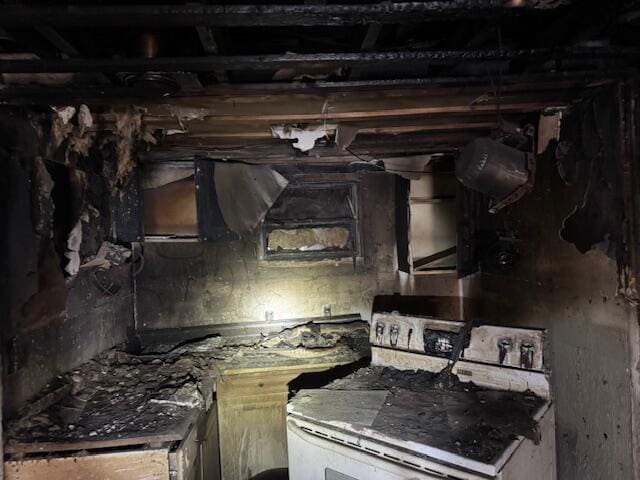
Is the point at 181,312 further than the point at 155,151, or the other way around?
the point at 181,312

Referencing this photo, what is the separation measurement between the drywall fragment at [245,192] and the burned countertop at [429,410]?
5.42 ft

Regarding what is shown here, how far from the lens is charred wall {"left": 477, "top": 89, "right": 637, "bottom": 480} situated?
6.18 ft

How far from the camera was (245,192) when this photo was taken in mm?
3178

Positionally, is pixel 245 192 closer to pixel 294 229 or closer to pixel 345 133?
pixel 294 229

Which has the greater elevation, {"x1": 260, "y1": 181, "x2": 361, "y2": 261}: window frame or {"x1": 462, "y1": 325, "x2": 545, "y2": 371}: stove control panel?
{"x1": 260, "y1": 181, "x2": 361, "y2": 261}: window frame

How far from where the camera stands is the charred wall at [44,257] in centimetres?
177

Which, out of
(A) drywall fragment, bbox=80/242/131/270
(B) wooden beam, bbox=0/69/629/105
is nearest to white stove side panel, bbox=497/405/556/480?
(B) wooden beam, bbox=0/69/629/105

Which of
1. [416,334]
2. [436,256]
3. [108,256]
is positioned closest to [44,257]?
[108,256]

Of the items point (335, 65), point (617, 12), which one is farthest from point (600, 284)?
point (335, 65)

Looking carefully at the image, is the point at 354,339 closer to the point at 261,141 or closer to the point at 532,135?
the point at 261,141

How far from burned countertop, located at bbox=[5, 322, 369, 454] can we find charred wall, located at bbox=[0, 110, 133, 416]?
0.45 feet

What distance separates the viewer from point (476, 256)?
11.1 ft

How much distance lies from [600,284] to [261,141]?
7.18ft

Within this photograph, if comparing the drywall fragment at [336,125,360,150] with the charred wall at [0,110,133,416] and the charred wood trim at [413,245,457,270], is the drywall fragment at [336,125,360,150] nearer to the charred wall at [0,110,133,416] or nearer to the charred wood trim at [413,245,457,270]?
the charred wall at [0,110,133,416]
